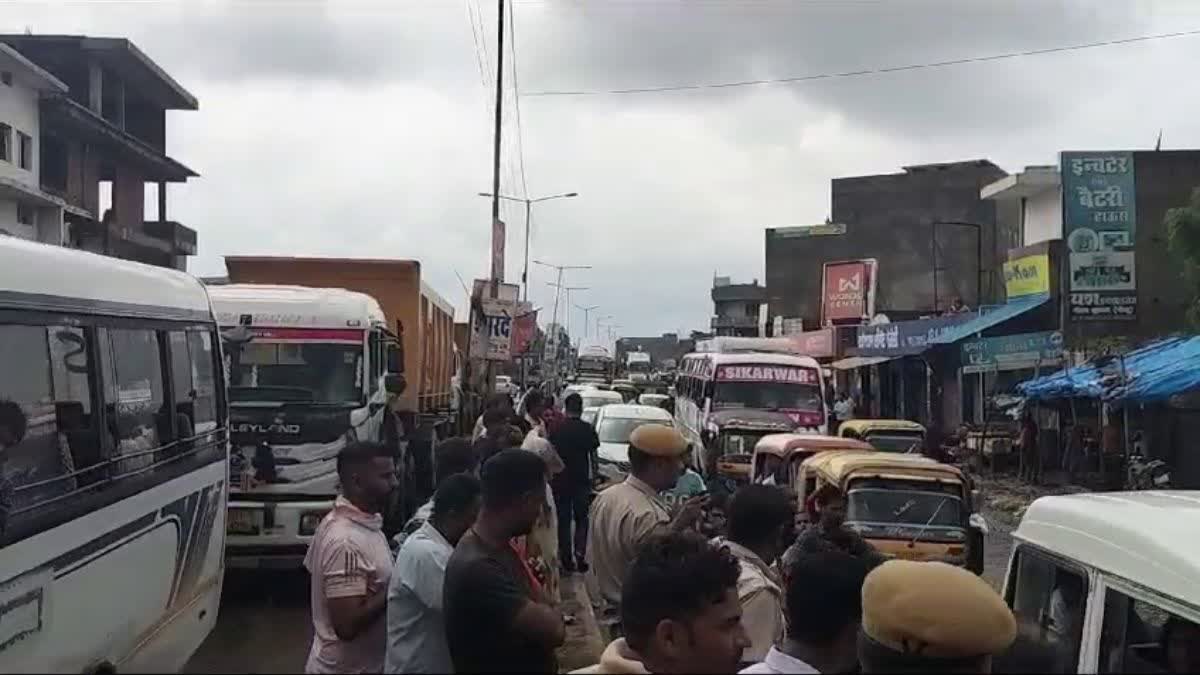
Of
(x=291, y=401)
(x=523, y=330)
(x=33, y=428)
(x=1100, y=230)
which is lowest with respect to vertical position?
(x=291, y=401)

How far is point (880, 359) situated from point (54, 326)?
1277 inches

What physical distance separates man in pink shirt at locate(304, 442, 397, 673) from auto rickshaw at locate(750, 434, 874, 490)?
328 inches

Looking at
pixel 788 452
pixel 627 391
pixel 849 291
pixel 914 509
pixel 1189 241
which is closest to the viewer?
pixel 914 509

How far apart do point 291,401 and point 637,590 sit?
963 cm

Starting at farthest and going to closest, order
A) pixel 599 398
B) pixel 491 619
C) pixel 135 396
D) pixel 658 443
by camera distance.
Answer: pixel 599 398 < pixel 135 396 < pixel 658 443 < pixel 491 619

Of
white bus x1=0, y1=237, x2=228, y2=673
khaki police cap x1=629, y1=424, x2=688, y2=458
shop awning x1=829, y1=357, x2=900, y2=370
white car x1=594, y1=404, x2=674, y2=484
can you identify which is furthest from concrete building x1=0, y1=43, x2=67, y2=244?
khaki police cap x1=629, y1=424, x2=688, y2=458

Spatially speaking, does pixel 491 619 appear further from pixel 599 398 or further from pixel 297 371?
pixel 599 398

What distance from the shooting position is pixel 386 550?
527cm

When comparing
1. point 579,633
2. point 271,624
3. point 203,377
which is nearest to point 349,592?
point 203,377

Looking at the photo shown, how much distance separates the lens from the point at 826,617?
340 centimetres

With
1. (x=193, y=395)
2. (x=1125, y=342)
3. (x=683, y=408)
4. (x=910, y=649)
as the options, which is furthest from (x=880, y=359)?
(x=910, y=649)

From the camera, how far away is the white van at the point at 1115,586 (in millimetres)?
4031

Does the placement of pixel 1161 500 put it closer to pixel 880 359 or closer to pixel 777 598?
pixel 777 598

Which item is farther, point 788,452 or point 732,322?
point 732,322
